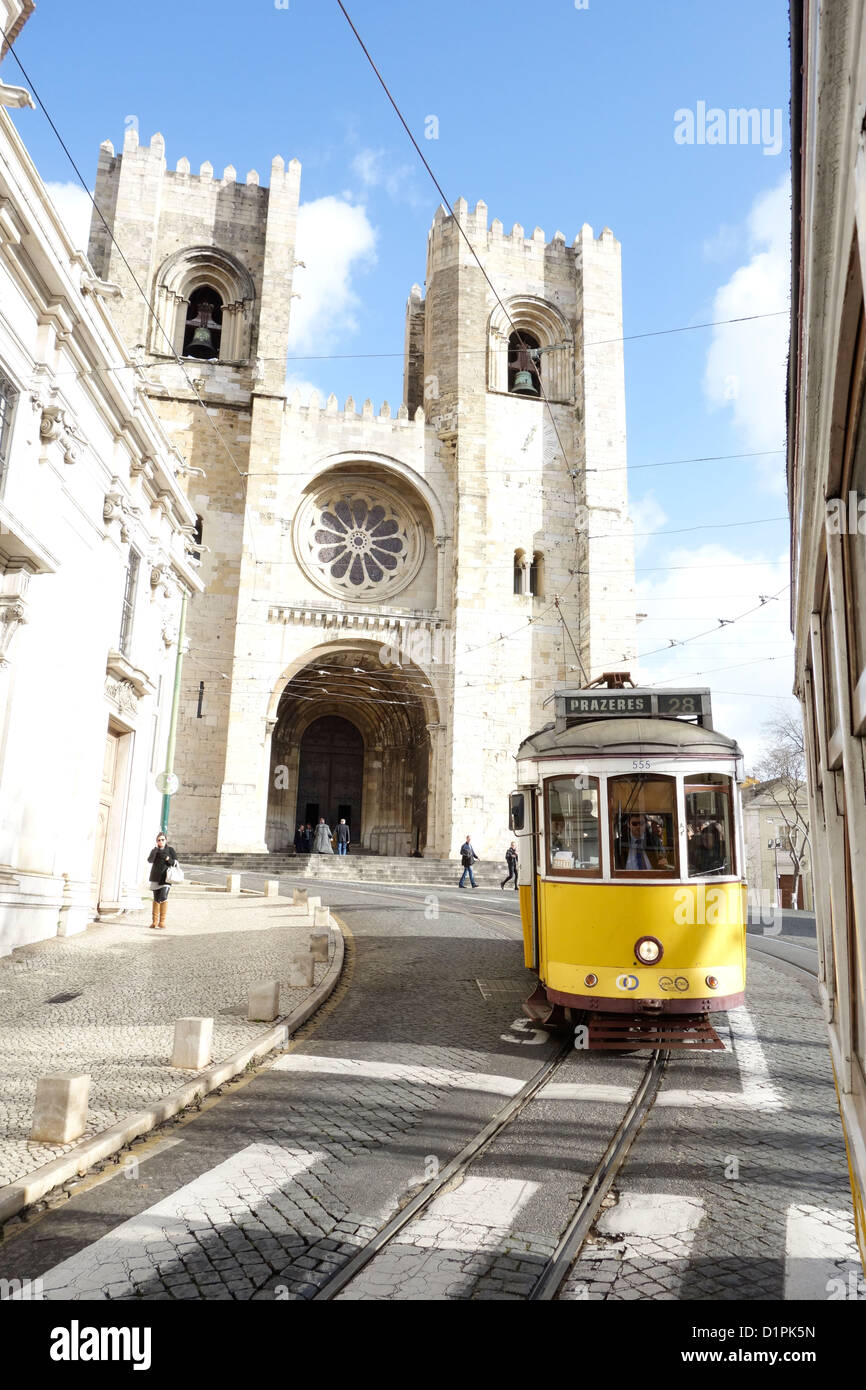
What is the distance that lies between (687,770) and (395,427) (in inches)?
1043

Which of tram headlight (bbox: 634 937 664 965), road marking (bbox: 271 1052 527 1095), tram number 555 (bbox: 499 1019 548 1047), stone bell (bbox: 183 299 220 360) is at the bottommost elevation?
road marking (bbox: 271 1052 527 1095)

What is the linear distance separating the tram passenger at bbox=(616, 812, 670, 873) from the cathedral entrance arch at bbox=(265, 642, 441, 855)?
73.8 feet

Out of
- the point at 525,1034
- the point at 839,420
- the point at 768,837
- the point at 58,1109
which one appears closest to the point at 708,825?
the point at 525,1034

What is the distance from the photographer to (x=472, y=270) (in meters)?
32.0

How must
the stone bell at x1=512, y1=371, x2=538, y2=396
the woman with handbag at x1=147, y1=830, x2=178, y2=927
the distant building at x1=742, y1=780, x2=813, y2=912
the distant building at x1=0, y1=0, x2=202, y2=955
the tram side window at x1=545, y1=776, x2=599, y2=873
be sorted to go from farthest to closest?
the distant building at x1=742, y1=780, x2=813, y2=912 < the stone bell at x1=512, y1=371, x2=538, y2=396 < the woman with handbag at x1=147, y1=830, x2=178, y2=927 < the distant building at x1=0, y1=0, x2=202, y2=955 < the tram side window at x1=545, y1=776, x2=599, y2=873

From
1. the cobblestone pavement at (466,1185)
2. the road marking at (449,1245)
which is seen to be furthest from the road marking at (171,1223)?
the road marking at (449,1245)

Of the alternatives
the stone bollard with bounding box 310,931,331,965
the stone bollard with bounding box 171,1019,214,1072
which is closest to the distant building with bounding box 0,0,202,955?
the stone bollard with bounding box 310,931,331,965

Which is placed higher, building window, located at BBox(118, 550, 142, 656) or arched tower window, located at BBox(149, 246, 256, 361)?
arched tower window, located at BBox(149, 246, 256, 361)

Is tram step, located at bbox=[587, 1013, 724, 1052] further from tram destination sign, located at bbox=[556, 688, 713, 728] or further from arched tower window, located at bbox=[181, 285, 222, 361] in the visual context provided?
arched tower window, located at bbox=[181, 285, 222, 361]

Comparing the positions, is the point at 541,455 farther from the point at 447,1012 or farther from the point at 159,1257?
the point at 159,1257

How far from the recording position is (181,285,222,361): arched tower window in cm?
3022

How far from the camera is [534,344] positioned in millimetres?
33812

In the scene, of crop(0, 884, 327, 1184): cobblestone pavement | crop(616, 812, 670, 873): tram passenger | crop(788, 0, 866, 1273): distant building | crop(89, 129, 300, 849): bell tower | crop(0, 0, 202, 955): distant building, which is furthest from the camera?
crop(89, 129, 300, 849): bell tower
